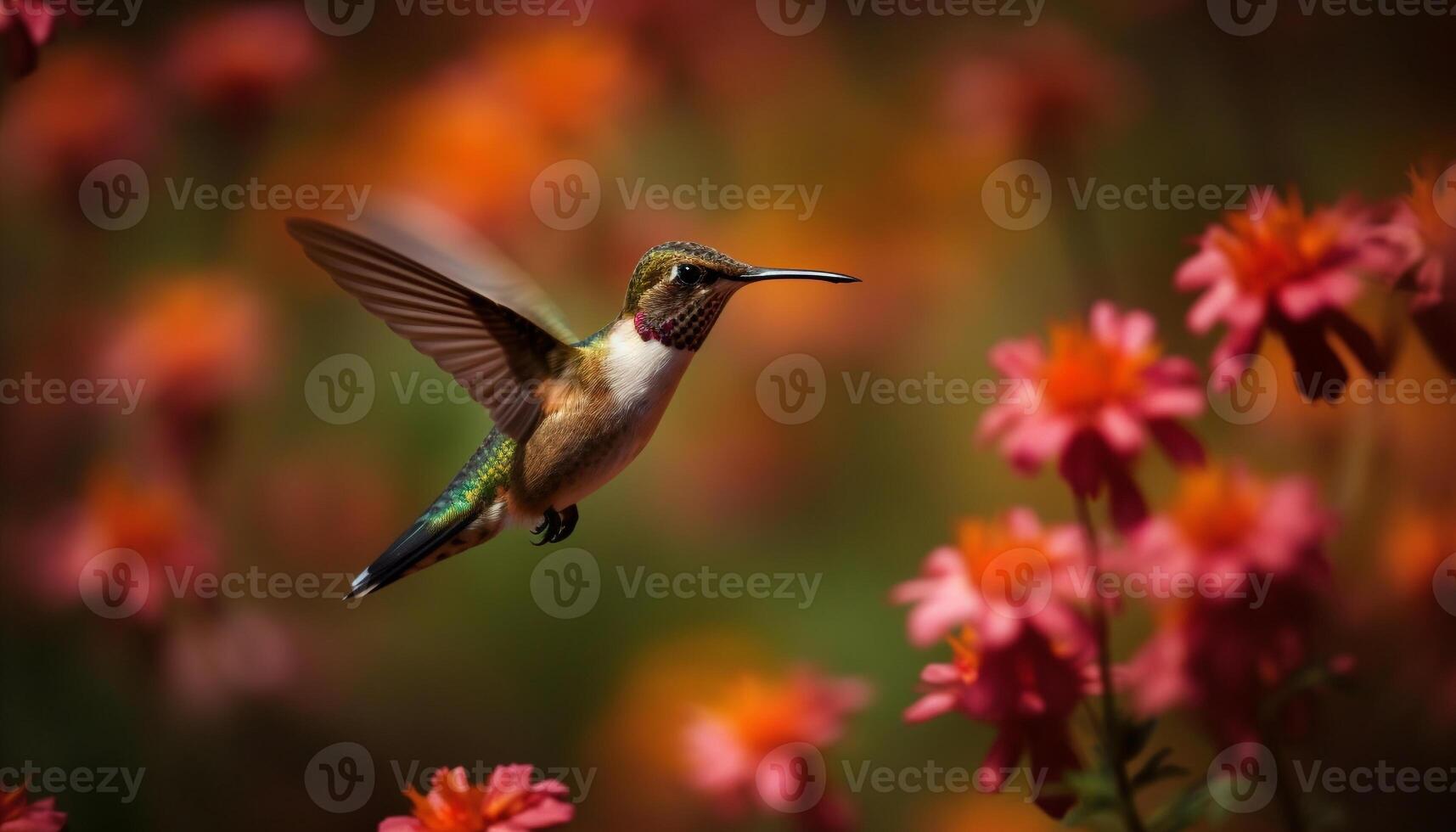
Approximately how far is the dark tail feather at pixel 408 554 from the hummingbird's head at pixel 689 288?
18 cm

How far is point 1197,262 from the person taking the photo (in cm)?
84

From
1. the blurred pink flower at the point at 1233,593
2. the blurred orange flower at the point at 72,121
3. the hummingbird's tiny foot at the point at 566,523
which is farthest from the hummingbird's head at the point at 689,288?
the blurred orange flower at the point at 72,121

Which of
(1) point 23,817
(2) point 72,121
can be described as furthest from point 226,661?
(2) point 72,121

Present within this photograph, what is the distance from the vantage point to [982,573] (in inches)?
33.4

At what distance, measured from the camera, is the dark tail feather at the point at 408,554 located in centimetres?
72

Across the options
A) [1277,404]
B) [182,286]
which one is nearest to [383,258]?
[182,286]

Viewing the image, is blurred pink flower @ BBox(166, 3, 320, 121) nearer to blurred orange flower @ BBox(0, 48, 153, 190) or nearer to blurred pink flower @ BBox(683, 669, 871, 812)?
blurred orange flower @ BBox(0, 48, 153, 190)

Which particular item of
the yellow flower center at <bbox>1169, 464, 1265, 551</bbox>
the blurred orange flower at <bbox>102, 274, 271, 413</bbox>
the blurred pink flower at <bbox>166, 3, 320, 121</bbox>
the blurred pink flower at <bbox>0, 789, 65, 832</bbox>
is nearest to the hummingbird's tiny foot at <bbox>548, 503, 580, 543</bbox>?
the blurred pink flower at <bbox>0, 789, 65, 832</bbox>

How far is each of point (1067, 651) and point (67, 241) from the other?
1092mm

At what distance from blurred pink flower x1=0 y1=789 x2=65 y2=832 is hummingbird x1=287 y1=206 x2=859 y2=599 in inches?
9.6

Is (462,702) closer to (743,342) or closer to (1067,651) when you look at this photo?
(743,342)

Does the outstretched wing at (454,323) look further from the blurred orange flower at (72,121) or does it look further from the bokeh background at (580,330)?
the blurred orange flower at (72,121)

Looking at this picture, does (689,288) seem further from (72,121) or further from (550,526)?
(72,121)

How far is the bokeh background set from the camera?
46.5 inches
